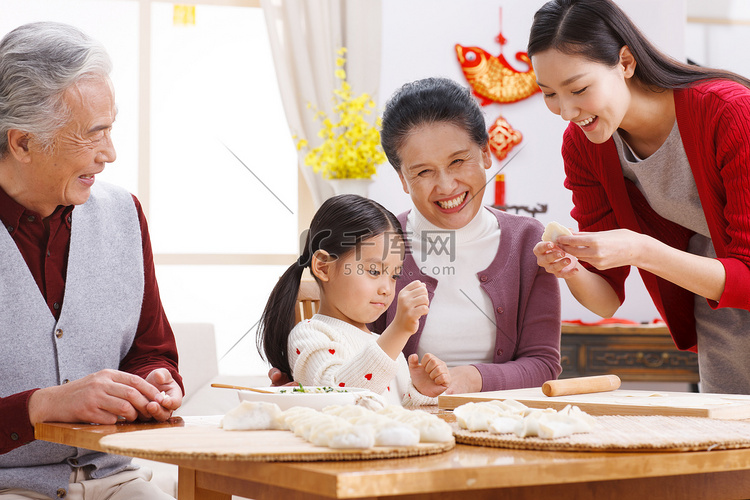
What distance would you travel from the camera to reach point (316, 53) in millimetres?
3844

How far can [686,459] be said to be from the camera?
71 cm

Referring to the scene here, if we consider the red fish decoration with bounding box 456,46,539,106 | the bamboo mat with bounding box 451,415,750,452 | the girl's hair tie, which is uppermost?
the red fish decoration with bounding box 456,46,539,106

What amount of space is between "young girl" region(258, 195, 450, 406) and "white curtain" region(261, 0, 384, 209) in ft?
7.08

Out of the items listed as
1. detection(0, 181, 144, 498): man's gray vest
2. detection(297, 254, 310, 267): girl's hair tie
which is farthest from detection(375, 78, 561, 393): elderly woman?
detection(0, 181, 144, 498): man's gray vest

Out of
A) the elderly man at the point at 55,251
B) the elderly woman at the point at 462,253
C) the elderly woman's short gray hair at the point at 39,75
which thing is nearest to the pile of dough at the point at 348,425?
the elderly man at the point at 55,251

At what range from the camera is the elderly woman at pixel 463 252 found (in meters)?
1.66

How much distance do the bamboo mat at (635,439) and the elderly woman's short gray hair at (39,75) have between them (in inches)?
34.9

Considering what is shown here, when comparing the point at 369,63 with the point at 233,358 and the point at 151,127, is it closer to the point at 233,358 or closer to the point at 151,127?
the point at 151,127

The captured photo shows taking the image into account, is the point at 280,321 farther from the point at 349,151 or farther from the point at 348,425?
the point at 349,151

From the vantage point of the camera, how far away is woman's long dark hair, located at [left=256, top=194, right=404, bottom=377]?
159cm

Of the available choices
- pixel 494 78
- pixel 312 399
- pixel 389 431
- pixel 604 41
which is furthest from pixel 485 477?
pixel 494 78

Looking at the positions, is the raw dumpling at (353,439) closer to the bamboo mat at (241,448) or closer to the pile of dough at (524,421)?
the bamboo mat at (241,448)

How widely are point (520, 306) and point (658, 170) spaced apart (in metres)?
0.42

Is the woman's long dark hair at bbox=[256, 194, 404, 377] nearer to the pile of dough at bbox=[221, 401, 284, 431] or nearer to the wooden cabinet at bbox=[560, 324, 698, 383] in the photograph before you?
the pile of dough at bbox=[221, 401, 284, 431]
